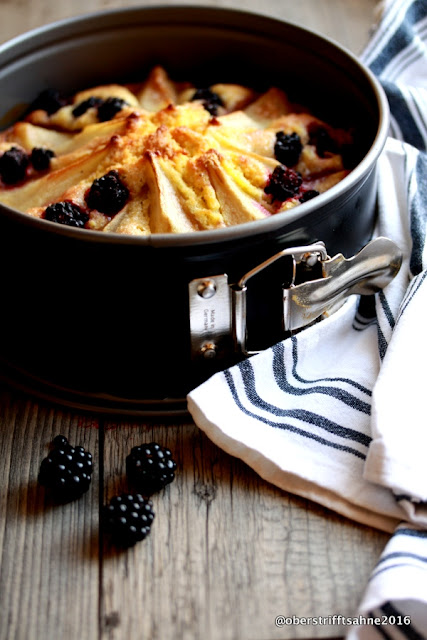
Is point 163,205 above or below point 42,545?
above

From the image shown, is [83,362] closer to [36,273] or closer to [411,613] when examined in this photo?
[36,273]

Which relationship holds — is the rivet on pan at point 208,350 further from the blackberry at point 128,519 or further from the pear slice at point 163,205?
the blackberry at point 128,519

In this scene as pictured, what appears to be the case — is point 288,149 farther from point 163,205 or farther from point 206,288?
point 206,288

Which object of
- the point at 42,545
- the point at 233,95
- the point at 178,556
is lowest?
the point at 42,545

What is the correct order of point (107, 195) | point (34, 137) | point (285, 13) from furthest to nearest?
point (285, 13) → point (34, 137) → point (107, 195)

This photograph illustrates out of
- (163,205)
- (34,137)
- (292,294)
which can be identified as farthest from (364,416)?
(34,137)

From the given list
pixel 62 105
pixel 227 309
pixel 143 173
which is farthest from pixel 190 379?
pixel 62 105

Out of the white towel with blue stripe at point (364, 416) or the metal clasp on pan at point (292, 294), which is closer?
the white towel with blue stripe at point (364, 416)

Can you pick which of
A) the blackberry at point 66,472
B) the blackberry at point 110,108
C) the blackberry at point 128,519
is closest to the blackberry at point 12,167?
the blackberry at point 110,108
